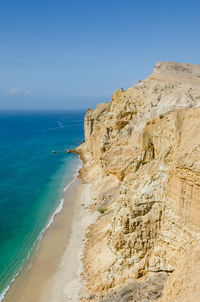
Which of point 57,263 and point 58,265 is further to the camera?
point 57,263

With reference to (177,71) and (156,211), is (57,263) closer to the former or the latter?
(156,211)

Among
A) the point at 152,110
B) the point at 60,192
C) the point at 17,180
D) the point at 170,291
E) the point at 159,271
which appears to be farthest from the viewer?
the point at 17,180

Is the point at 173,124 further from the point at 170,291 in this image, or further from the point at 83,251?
the point at 83,251

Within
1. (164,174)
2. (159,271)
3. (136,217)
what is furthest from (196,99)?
(159,271)

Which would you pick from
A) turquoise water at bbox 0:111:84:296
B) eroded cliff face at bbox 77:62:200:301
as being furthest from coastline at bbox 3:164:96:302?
eroded cliff face at bbox 77:62:200:301

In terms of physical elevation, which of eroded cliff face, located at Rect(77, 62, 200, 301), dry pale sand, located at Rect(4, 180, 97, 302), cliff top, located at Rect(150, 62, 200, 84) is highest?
cliff top, located at Rect(150, 62, 200, 84)

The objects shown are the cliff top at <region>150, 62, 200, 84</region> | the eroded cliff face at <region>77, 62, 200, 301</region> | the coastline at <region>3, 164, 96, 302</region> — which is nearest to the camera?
the eroded cliff face at <region>77, 62, 200, 301</region>

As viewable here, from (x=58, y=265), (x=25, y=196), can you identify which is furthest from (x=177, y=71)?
(x=58, y=265)

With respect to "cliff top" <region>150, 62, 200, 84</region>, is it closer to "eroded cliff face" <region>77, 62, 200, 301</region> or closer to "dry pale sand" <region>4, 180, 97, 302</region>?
"eroded cliff face" <region>77, 62, 200, 301</region>
